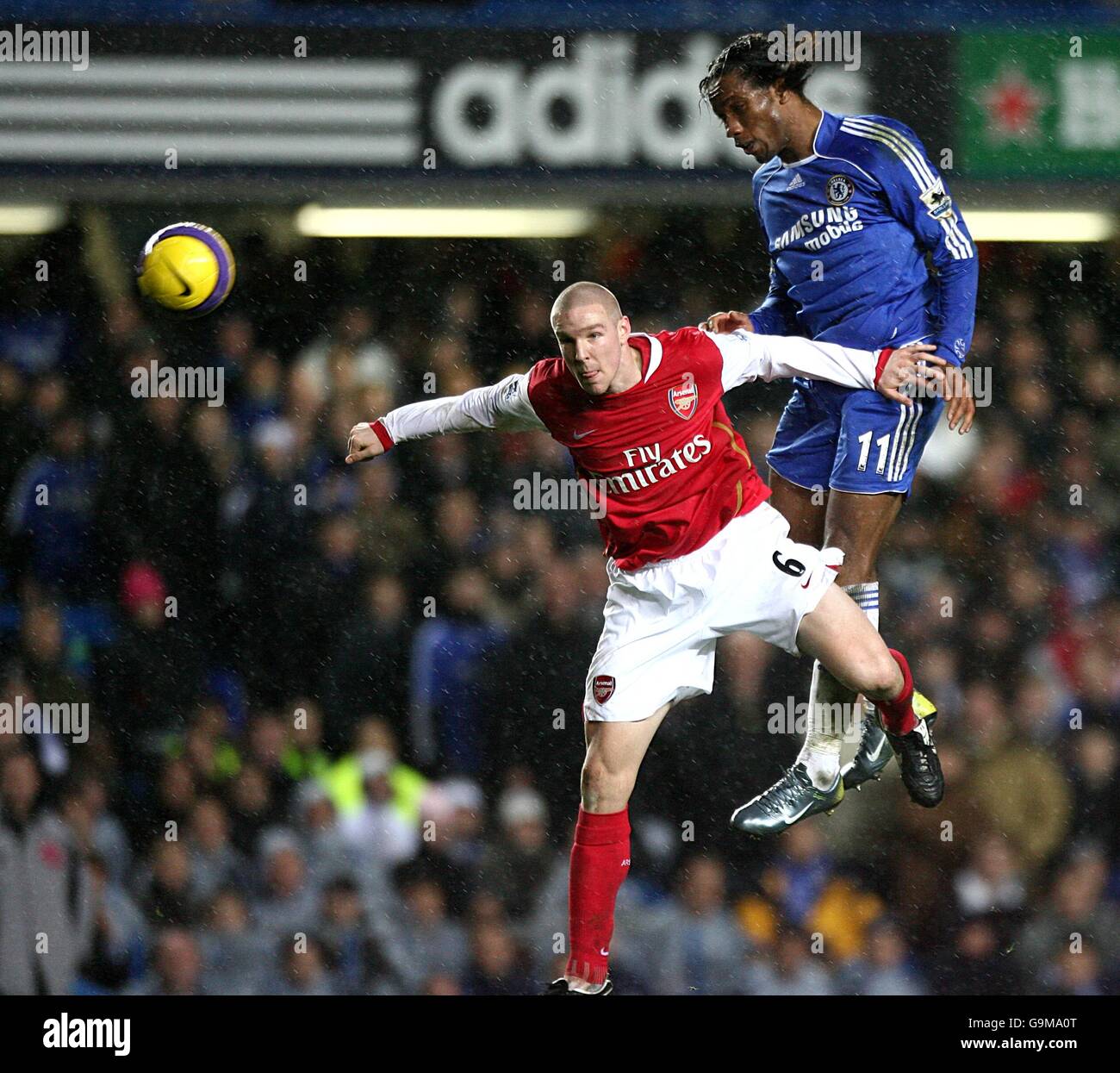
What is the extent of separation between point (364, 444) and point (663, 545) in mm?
844

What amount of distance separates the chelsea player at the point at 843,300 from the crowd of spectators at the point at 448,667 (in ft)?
7.07

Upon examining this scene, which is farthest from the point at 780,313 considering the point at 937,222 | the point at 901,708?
the point at 901,708

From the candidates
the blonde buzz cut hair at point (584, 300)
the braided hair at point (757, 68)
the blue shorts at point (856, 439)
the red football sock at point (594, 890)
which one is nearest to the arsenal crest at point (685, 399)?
the blonde buzz cut hair at point (584, 300)

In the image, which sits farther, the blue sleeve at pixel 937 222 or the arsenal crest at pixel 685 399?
the blue sleeve at pixel 937 222

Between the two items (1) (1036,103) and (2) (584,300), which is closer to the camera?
(2) (584,300)

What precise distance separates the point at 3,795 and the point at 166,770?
2.13 ft

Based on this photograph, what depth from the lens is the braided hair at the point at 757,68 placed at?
467 cm

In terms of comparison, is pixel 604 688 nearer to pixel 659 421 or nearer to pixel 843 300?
pixel 659 421

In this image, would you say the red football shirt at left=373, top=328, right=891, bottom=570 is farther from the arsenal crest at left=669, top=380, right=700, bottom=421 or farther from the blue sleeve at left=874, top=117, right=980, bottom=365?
the blue sleeve at left=874, top=117, right=980, bottom=365

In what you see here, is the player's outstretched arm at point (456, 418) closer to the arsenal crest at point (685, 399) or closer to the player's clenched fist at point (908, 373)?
the arsenal crest at point (685, 399)

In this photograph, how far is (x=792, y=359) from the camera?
4.62 metres

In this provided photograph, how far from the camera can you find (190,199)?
7.16 meters

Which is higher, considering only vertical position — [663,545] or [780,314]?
[780,314]
